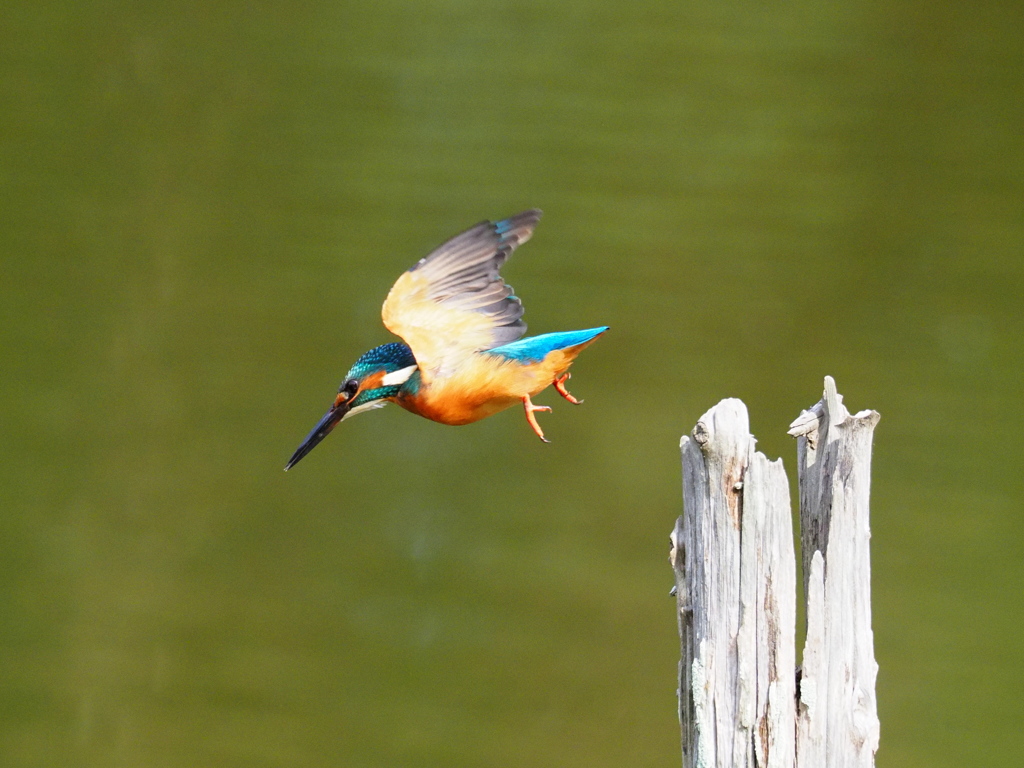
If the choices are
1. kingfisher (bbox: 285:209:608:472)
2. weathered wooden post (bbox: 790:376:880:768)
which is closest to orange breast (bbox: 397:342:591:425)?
kingfisher (bbox: 285:209:608:472)

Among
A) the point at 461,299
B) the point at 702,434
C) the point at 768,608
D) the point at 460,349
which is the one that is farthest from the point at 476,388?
the point at 768,608

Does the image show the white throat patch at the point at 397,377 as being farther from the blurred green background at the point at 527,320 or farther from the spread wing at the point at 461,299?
the blurred green background at the point at 527,320

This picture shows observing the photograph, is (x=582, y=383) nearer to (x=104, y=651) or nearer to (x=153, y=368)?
(x=153, y=368)

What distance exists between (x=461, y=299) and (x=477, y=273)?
6 cm

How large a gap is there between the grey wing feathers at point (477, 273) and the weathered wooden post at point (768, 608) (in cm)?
45

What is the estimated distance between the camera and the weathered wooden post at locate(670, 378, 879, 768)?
70.9 inches

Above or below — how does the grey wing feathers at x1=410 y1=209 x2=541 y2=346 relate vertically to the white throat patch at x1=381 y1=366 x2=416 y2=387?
above

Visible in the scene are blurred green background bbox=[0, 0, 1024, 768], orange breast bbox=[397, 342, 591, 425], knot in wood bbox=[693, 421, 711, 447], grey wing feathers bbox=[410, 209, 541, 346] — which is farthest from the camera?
blurred green background bbox=[0, 0, 1024, 768]

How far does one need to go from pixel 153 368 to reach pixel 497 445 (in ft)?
3.43

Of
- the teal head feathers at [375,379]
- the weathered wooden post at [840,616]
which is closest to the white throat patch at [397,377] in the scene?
the teal head feathers at [375,379]

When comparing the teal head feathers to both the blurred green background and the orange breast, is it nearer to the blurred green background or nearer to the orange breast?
the orange breast

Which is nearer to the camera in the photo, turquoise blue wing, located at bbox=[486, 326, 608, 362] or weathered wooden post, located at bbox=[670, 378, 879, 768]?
weathered wooden post, located at bbox=[670, 378, 879, 768]

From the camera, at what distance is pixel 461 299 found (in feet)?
6.96

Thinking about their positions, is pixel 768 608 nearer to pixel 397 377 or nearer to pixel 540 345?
pixel 540 345
